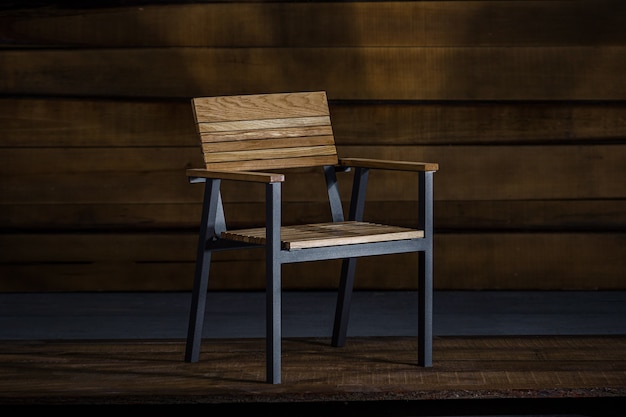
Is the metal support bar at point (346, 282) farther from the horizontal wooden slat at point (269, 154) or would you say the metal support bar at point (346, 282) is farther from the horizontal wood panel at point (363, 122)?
the horizontal wood panel at point (363, 122)

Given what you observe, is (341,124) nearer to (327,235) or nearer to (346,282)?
(346,282)

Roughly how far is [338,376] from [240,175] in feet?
1.99

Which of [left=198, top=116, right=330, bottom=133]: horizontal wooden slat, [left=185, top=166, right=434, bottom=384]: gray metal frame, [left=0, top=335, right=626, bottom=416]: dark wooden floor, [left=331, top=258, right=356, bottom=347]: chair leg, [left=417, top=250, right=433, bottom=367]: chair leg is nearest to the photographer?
[left=0, top=335, right=626, bottom=416]: dark wooden floor

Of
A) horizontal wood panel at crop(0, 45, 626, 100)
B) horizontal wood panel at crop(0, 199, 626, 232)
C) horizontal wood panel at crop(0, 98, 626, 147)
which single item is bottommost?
horizontal wood panel at crop(0, 199, 626, 232)

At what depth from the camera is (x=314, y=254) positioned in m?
2.98

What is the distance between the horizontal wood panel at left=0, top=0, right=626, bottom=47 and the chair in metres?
1.17

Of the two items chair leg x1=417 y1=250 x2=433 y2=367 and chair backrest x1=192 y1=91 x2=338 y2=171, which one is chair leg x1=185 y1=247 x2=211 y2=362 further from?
chair leg x1=417 y1=250 x2=433 y2=367

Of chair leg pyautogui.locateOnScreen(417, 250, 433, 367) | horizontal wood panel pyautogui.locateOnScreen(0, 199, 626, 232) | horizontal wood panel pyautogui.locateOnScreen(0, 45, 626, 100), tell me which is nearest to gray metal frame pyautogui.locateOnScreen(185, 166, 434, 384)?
chair leg pyautogui.locateOnScreen(417, 250, 433, 367)

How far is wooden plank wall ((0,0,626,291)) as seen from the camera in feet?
15.2

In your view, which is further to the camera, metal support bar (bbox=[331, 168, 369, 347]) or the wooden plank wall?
the wooden plank wall

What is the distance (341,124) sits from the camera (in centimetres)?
466

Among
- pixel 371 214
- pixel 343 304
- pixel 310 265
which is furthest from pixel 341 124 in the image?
pixel 343 304

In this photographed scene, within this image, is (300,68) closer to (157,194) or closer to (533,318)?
(157,194)

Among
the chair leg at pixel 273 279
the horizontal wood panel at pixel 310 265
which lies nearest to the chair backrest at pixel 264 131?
the chair leg at pixel 273 279
